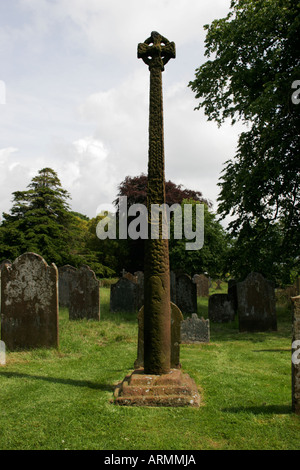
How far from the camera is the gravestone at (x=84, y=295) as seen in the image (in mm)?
12602

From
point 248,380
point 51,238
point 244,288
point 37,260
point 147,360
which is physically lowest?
A: point 248,380

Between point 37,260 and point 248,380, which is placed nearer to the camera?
point 248,380

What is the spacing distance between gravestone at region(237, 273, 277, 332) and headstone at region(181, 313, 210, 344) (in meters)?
2.31

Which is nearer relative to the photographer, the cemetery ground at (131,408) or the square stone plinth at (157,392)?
the cemetery ground at (131,408)

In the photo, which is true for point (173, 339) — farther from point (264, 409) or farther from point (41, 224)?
point (41, 224)

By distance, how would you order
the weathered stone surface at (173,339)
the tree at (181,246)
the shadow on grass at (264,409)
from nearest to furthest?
the shadow on grass at (264,409)
the weathered stone surface at (173,339)
the tree at (181,246)

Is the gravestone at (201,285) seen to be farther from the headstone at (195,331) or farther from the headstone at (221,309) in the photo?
the headstone at (195,331)

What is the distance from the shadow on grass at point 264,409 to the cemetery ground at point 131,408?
13 mm

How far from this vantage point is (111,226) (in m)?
43.9

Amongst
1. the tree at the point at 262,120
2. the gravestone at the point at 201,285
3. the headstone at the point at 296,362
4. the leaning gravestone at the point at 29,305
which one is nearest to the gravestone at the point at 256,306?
the tree at the point at 262,120

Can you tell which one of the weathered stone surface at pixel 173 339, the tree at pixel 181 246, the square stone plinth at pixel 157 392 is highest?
the tree at pixel 181 246

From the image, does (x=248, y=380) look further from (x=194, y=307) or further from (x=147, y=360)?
(x=194, y=307)

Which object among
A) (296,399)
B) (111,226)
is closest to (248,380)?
(296,399)
